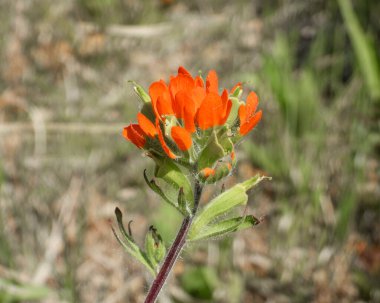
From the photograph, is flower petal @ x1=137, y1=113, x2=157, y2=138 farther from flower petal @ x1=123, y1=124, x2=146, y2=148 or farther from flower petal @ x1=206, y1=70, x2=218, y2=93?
flower petal @ x1=206, y1=70, x2=218, y2=93

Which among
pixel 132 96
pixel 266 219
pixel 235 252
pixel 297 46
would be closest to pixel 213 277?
pixel 235 252

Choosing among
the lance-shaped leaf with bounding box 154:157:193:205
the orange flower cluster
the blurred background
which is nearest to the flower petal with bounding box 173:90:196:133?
the orange flower cluster

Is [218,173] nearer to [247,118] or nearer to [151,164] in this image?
[247,118]

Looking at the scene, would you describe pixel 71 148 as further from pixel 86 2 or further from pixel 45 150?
pixel 86 2

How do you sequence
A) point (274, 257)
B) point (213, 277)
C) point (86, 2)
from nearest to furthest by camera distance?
point (213, 277)
point (274, 257)
point (86, 2)

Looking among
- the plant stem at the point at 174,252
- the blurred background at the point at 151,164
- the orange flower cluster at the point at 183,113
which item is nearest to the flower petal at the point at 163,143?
the orange flower cluster at the point at 183,113

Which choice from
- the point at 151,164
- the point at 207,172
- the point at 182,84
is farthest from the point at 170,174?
the point at 151,164
